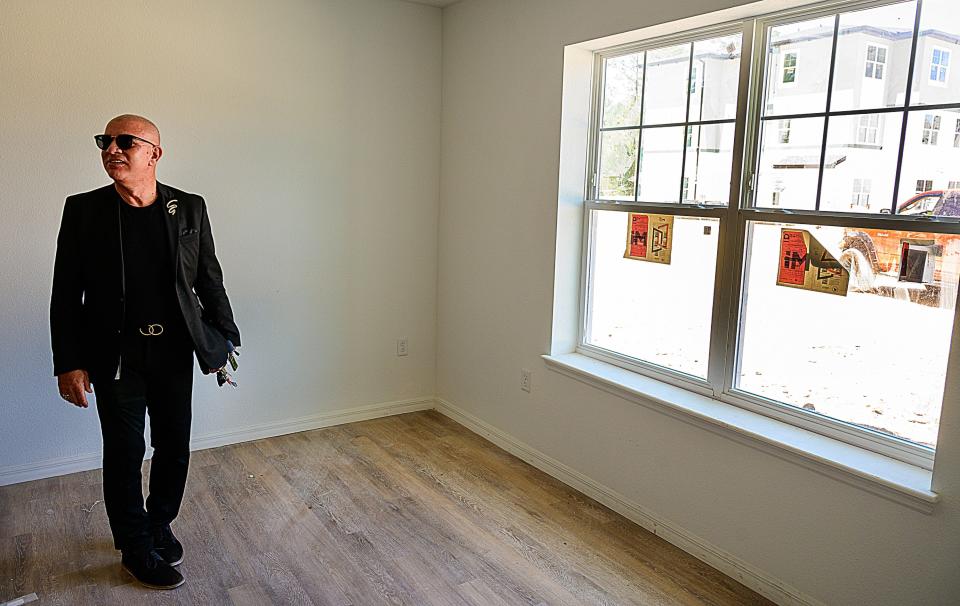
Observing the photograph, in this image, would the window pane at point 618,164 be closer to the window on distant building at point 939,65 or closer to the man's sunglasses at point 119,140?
the window on distant building at point 939,65

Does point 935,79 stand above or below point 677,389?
above

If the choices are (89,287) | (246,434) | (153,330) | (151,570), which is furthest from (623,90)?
(151,570)

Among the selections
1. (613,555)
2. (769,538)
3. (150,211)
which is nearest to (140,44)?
(150,211)

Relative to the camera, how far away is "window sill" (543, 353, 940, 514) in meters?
2.24

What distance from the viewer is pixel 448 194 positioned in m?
4.48

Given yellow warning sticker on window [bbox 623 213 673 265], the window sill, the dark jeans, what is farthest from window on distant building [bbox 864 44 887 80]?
the dark jeans

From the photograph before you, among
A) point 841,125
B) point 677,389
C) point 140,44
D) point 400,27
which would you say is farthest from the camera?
point 400,27

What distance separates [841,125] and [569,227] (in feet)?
4.61

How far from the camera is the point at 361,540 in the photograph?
9.87 feet

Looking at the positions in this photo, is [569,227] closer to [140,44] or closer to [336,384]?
[336,384]

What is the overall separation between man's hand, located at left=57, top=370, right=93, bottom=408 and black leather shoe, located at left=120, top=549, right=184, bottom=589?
1.98 feet

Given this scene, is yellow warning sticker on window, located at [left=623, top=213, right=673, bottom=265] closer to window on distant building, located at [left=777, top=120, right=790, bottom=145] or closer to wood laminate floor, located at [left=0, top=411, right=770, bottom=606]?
window on distant building, located at [left=777, top=120, right=790, bottom=145]

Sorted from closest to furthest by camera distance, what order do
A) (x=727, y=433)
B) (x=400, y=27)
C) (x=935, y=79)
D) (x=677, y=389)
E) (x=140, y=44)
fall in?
(x=935, y=79) → (x=727, y=433) → (x=677, y=389) → (x=140, y=44) → (x=400, y=27)

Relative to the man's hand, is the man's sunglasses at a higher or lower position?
higher
